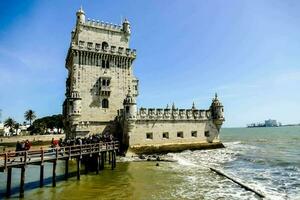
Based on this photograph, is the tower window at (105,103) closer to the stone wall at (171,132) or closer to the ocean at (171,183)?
the stone wall at (171,132)

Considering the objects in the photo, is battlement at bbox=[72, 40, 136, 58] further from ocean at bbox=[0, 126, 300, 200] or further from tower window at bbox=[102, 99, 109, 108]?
ocean at bbox=[0, 126, 300, 200]

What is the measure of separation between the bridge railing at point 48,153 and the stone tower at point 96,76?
31.9ft

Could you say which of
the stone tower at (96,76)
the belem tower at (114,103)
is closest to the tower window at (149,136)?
the belem tower at (114,103)

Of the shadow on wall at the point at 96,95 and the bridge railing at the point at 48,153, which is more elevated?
the shadow on wall at the point at 96,95

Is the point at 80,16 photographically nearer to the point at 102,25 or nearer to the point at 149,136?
the point at 102,25

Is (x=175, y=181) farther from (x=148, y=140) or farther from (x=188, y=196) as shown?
(x=148, y=140)

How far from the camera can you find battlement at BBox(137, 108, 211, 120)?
43531mm

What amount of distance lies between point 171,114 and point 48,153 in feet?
76.6

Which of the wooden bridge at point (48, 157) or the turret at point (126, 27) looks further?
the turret at point (126, 27)

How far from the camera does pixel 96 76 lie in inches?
1735

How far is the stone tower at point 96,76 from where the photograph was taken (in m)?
41.8

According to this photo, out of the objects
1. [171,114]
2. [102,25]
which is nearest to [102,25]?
[102,25]

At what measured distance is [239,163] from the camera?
1425 inches

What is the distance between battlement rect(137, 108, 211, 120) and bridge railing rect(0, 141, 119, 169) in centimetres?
1061
